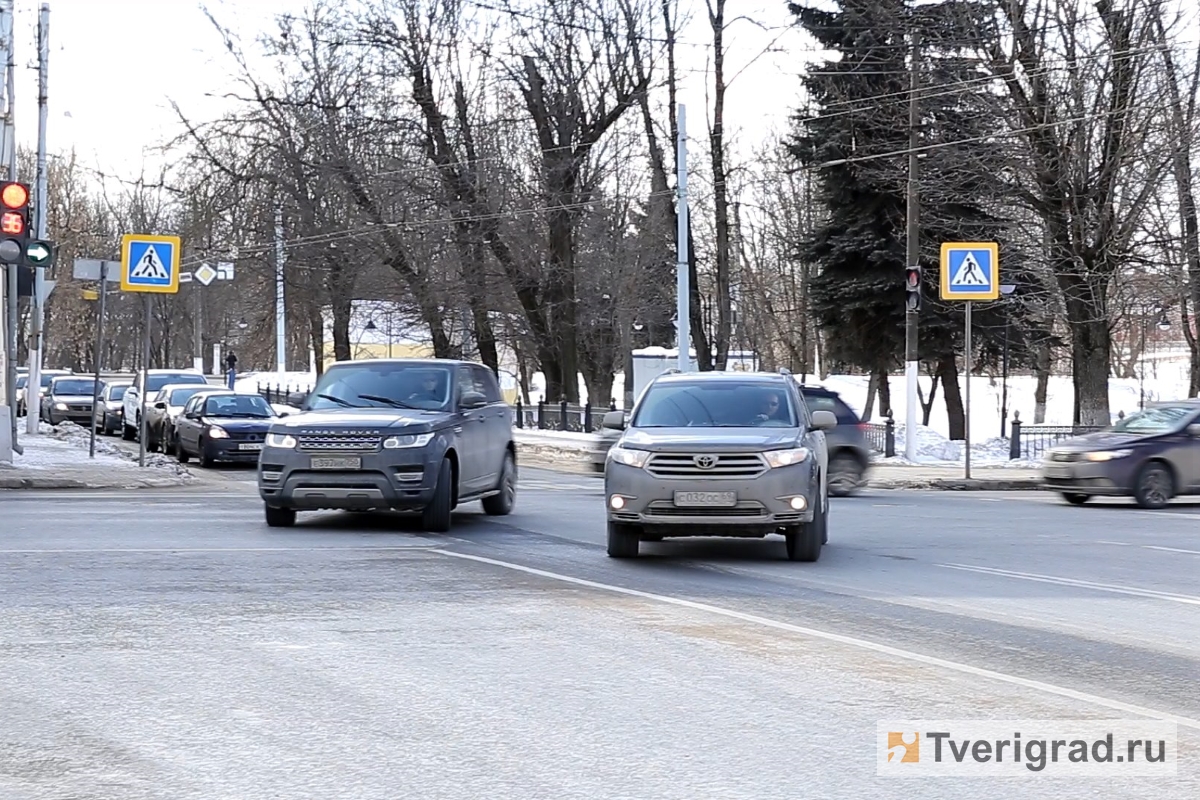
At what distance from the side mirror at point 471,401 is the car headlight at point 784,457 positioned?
4.60m

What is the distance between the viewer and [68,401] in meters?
45.1

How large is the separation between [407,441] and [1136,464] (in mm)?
11728

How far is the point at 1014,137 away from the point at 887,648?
26787mm

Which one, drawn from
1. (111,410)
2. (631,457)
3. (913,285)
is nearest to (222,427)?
(913,285)

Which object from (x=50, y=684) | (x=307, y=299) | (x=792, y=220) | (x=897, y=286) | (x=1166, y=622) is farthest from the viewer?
(x=792, y=220)

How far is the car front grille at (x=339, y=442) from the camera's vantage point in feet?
50.9

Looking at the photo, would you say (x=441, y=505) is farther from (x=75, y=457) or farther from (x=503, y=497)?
(x=75, y=457)

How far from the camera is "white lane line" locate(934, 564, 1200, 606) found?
39.1 ft

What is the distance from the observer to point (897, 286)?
141 ft

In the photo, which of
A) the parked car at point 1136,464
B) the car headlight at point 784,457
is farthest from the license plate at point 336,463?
the parked car at point 1136,464

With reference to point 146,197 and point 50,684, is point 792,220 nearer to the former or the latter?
point 146,197

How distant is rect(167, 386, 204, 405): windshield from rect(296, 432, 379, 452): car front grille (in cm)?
1854

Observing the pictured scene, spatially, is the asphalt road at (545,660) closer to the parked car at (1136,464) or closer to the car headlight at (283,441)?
the car headlight at (283,441)

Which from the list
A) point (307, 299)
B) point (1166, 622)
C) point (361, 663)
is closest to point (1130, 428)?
point (1166, 622)
